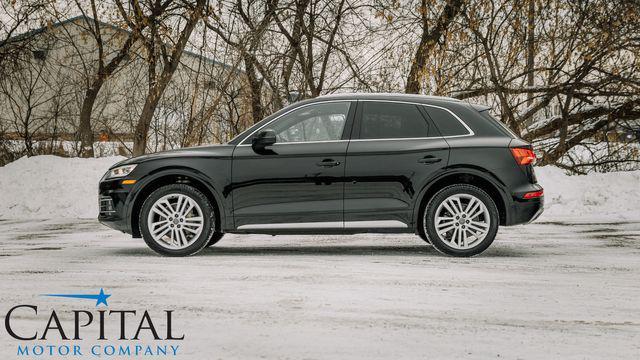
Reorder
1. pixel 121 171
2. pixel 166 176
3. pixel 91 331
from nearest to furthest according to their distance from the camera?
pixel 91 331, pixel 166 176, pixel 121 171

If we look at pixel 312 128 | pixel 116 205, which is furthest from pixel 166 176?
pixel 312 128

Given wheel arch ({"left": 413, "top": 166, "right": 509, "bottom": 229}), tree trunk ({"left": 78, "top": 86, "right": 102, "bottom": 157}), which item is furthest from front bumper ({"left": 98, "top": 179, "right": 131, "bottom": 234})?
tree trunk ({"left": 78, "top": 86, "right": 102, "bottom": 157})

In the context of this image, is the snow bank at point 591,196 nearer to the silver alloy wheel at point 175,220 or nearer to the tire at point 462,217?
the tire at point 462,217

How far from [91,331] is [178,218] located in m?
3.51

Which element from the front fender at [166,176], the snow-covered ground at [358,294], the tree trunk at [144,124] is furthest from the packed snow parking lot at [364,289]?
the tree trunk at [144,124]

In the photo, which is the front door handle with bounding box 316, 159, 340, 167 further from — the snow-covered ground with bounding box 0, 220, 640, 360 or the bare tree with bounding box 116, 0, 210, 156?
the bare tree with bounding box 116, 0, 210, 156

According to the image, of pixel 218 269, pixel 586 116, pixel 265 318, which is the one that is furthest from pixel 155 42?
pixel 265 318

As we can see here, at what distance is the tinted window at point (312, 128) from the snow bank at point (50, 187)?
7816mm

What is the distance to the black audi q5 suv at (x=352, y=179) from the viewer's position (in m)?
8.79

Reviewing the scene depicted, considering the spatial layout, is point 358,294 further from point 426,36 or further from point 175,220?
point 426,36

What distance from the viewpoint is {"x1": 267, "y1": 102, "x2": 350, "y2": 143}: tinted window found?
905 cm

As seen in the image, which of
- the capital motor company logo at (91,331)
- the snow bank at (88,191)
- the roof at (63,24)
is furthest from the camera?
the roof at (63,24)

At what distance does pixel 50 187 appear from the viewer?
55.2ft

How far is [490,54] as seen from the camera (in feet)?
60.1
